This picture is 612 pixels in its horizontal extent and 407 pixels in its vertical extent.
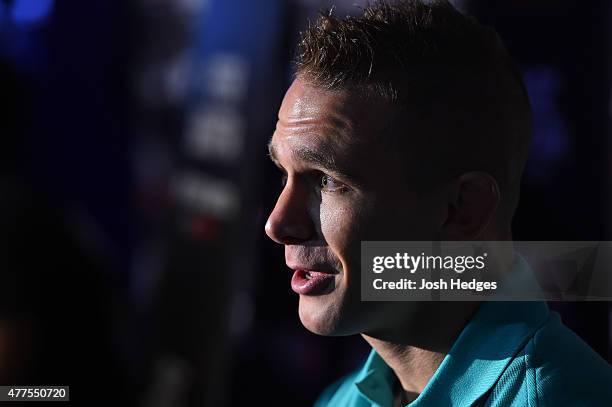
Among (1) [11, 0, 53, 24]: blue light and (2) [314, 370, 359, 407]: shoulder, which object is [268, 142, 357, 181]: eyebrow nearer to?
(2) [314, 370, 359, 407]: shoulder

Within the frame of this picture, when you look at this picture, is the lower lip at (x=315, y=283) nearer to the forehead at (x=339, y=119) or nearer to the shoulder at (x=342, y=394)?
the forehead at (x=339, y=119)

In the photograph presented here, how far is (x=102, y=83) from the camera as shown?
14.6 ft

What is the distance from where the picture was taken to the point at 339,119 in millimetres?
1384

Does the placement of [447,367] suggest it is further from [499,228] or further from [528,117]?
[528,117]

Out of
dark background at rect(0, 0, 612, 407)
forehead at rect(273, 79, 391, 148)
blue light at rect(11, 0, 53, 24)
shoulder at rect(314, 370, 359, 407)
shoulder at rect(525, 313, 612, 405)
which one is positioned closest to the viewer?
shoulder at rect(525, 313, 612, 405)

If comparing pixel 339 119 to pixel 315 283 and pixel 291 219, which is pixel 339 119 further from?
pixel 315 283

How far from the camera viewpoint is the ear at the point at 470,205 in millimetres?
1396

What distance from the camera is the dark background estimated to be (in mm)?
1968

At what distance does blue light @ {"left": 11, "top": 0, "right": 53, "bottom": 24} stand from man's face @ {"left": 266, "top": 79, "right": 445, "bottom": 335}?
3137mm

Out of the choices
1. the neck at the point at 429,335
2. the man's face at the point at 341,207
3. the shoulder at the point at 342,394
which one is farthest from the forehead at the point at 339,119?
the shoulder at the point at 342,394

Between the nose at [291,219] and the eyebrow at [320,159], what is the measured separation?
6 cm

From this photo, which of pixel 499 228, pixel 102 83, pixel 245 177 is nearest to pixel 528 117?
pixel 499 228

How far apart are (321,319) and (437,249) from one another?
280 mm

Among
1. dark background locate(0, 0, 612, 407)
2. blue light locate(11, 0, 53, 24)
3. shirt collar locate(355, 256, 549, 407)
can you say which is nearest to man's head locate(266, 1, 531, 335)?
shirt collar locate(355, 256, 549, 407)
